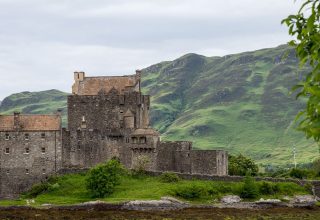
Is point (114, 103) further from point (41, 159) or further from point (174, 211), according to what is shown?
point (174, 211)

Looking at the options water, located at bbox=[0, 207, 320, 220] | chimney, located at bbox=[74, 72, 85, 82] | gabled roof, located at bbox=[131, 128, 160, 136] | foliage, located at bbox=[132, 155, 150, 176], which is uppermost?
chimney, located at bbox=[74, 72, 85, 82]

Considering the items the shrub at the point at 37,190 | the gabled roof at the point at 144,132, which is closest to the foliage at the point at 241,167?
the gabled roof at the point at 144,132

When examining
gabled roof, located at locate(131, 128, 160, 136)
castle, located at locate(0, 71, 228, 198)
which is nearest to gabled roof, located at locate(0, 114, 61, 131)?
castle, located at locate(0, 71, 228, 198)

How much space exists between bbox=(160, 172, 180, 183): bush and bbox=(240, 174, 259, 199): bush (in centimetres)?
951

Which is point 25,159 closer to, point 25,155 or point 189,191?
point 25,155

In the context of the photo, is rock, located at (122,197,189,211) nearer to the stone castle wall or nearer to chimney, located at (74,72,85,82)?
the stone castle wall

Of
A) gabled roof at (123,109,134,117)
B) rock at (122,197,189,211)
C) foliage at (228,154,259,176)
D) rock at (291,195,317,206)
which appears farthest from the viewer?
foliage at (228,154,259,176)

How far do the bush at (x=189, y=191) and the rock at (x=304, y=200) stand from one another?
1223 cm

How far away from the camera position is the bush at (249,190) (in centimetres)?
7919

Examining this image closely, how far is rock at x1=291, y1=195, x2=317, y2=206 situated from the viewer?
260 ft

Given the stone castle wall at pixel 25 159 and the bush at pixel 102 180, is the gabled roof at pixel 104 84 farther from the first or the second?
the bush at pixel 102 180

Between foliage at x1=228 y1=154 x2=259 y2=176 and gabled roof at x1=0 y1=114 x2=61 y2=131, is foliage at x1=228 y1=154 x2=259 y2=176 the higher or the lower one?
the lower one

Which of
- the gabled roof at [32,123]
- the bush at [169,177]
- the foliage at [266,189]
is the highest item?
the gabled roof at [32,123]

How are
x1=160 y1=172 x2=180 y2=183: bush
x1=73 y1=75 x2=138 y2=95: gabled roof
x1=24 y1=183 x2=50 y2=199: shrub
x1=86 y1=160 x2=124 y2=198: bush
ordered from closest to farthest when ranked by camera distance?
x1=86 y1=160 x2=124 y2=198: bush, x1=160 y1=172 x2=180 y2=183: bush, x1=24 y1=183 x2=50 y2=199: shrub, x1=73 y1=75 x2=138 y2=95: gabled roof
